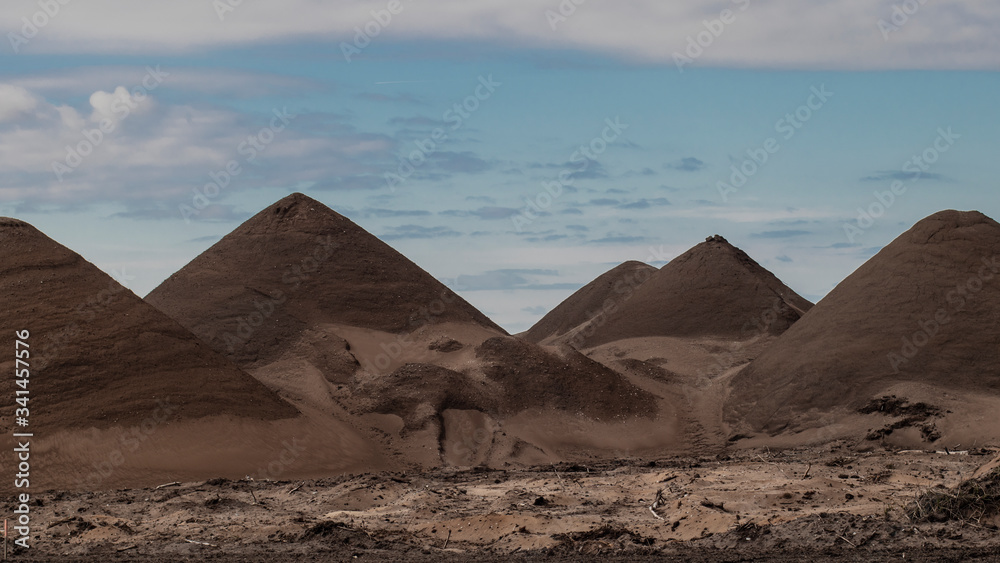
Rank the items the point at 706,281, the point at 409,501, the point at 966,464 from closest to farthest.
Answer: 1. the point at 409,501
2. the point at 966,464
3. the point at 706,281

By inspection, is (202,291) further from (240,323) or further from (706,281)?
(706,281)

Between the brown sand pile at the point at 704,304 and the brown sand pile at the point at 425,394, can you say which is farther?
the brown sand pile at the point at 704,304

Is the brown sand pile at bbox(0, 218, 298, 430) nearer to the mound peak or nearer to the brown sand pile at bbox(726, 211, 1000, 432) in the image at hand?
the mound peak

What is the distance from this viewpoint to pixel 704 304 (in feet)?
165

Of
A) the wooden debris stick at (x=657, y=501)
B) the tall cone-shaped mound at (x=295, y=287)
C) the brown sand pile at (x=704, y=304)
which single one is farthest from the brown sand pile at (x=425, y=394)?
the brown sand pile at (x=704, y=304)

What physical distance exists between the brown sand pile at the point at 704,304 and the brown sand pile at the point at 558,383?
14.8 m

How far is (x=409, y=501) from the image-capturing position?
59.7ft

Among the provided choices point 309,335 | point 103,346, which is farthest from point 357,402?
point 103,346

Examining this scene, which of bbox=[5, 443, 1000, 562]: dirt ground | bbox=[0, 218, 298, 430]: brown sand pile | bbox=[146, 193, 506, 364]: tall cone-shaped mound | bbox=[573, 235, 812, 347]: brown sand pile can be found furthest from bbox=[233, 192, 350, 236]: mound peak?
bbox=[5, 443, 1000, 562]: dirt ground

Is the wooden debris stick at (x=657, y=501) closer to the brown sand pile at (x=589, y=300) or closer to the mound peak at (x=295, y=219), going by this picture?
the mound peak at (x=295, y=219)

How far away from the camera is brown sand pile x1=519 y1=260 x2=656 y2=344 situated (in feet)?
212

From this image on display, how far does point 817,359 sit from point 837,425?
366 centimetres

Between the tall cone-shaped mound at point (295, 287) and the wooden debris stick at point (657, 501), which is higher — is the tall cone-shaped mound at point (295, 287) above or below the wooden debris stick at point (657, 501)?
above

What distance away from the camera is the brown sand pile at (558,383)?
3275 centimetres
